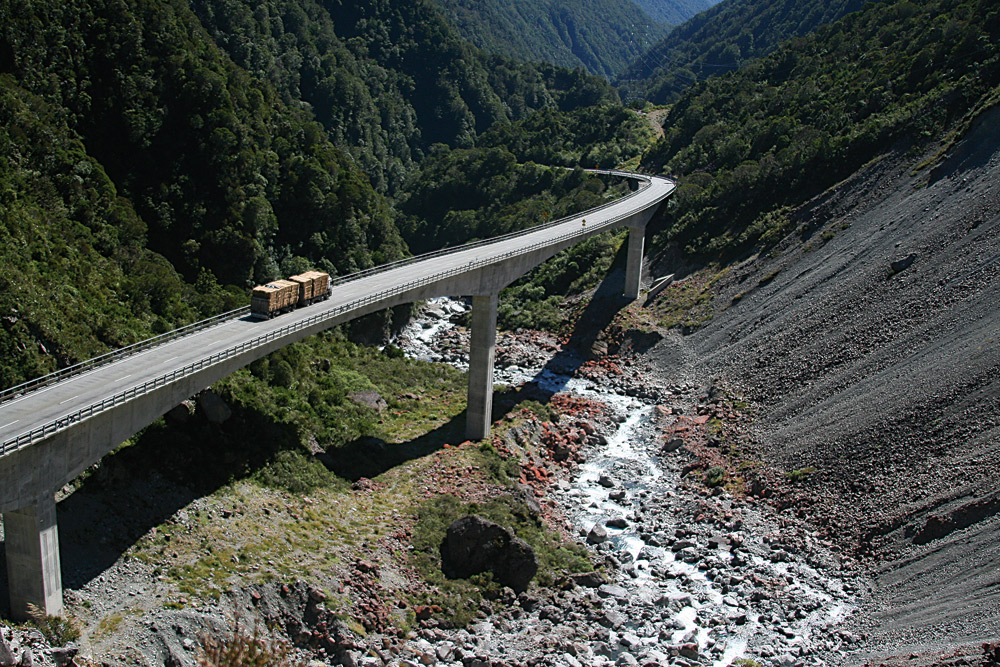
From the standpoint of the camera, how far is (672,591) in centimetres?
3644

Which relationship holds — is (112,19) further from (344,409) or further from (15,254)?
(344,409)

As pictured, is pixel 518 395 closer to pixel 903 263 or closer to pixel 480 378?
pixel 480 378

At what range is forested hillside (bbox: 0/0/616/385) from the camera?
4175 cm

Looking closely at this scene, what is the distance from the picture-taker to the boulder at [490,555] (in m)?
35.1

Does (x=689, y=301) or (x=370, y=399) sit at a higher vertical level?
(x=689, y=301)

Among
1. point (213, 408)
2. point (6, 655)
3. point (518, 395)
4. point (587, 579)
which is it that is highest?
point (518, 395)

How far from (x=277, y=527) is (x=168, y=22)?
49.3m

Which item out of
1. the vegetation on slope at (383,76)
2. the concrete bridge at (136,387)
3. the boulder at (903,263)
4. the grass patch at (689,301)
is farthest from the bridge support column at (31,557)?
the vegetation on slope at (383,76)

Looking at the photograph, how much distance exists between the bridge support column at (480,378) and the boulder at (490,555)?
13.2m

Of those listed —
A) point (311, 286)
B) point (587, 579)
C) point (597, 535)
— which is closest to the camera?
point (587, 579)

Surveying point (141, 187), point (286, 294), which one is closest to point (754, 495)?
point (286, 294)

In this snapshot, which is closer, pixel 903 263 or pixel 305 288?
pixel 305 288

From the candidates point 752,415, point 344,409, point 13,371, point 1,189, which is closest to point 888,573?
point 752,415

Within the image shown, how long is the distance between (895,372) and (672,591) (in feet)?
64.9
